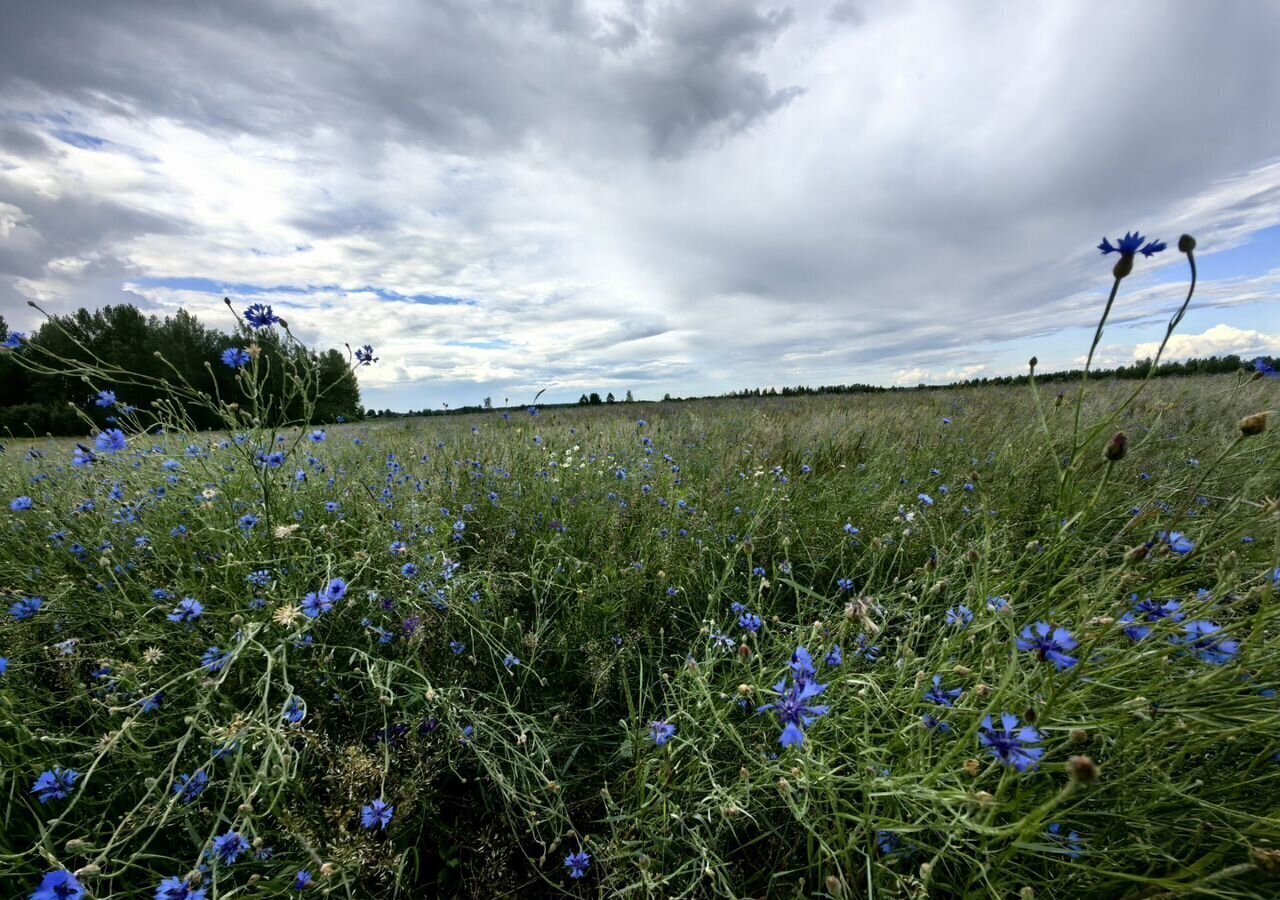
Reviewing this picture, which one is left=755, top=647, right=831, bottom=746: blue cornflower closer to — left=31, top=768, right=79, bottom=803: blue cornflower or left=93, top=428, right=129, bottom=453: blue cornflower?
left=31, top=768, right=79, bottom=803: blue cornflower

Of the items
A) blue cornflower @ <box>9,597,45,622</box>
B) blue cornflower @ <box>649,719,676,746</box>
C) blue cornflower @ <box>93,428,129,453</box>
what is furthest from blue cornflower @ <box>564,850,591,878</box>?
blue cornflower @ <box>93,428,129,453</box>

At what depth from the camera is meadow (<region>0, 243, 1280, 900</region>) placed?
104cm

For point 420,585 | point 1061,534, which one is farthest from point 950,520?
point 420,585

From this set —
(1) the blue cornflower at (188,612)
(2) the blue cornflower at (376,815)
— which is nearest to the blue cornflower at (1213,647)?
(2) the blue cornflower at (376,815)

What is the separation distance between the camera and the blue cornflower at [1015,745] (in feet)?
2.80

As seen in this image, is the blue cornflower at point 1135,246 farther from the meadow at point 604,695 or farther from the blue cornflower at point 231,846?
the blue cornflower at point 231,846

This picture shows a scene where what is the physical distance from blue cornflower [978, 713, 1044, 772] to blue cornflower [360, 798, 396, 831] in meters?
1.37

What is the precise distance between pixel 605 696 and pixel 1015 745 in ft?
4.50

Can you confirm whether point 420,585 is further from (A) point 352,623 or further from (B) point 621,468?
(B) point 621,468

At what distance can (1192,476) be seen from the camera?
9.41ft

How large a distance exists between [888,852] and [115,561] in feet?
8.80

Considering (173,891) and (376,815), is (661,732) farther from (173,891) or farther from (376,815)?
(173,891)

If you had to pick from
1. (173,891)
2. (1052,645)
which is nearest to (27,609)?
(173,891)

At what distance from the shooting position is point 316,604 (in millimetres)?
1443
